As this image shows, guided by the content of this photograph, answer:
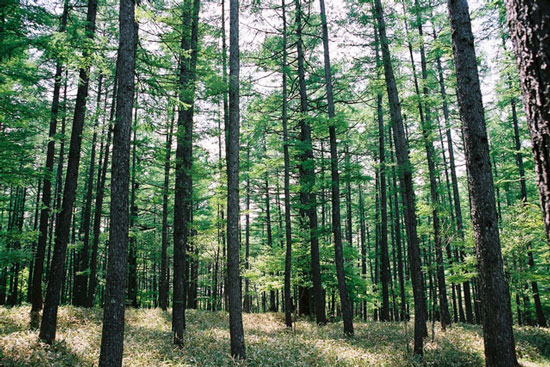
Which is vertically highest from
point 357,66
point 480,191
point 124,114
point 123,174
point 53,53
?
point 357,66

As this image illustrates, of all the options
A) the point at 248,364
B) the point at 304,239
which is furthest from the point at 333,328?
the point at 248,364

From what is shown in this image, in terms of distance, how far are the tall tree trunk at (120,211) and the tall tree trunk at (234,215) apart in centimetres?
307

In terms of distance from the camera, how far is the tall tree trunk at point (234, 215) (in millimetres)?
9023

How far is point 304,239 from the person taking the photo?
17156mm

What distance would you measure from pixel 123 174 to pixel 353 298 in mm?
14532

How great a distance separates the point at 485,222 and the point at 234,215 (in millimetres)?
6222

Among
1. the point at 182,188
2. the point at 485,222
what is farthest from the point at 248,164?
the point at 485,222

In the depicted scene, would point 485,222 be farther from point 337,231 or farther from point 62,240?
point 62,240

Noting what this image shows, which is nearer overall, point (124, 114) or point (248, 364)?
point (124, 114)

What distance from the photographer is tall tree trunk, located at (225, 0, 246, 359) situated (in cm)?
902

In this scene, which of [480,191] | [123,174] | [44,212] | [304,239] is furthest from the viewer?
[304,239]

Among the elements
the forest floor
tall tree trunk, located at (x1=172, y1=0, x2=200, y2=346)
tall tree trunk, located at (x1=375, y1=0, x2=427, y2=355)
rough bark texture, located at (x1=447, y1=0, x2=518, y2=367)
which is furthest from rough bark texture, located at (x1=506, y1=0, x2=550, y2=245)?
tall tree trunk, located at (x1=172, y1=0, x2=200, y2=346)

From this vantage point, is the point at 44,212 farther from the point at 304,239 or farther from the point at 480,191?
the point at 480,191

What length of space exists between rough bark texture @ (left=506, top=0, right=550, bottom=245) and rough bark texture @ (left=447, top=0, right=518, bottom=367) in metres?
3.83
